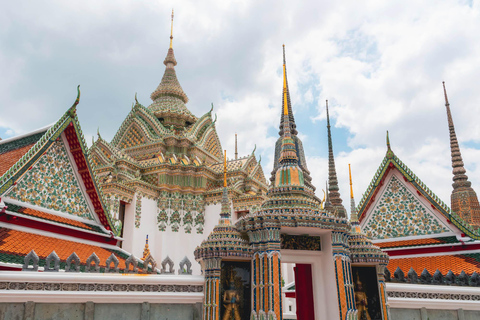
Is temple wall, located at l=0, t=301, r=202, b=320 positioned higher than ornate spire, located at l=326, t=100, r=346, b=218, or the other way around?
ornate spire, located at l=326, t=100, r=346, b=218

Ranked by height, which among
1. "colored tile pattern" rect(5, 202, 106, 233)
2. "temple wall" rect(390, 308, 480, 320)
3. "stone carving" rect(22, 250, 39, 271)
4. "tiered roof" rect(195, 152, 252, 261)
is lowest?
"temple wall" rect(390, 308, 480, 320)

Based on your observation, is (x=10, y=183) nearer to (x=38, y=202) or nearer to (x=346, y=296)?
(x=38, y=202)

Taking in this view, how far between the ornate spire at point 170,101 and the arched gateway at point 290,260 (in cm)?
1734

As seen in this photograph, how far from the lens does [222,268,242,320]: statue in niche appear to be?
271 inches

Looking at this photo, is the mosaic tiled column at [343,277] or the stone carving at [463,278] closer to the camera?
the mosaic tiled column at [343,277]

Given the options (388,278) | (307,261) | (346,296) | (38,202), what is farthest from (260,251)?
(38,202)

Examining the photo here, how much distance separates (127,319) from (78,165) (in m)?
5.16

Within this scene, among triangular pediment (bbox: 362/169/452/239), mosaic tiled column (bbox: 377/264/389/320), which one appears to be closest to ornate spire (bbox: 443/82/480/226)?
triangular pediment (bbox: 362/169/452/239)

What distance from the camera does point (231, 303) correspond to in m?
6.95

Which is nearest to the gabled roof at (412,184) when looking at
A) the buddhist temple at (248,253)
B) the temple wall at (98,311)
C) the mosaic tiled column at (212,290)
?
the buddhist temple at (248,253)

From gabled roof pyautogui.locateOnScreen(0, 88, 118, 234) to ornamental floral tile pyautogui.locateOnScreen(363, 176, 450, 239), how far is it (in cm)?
774

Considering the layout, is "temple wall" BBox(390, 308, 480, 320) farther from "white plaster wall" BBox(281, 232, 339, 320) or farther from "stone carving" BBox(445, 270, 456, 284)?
"white plaster wall" BBox(281, 232, 339, 320)

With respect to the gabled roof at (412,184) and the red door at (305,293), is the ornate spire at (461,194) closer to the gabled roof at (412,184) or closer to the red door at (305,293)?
the gabled roof at (412,184)

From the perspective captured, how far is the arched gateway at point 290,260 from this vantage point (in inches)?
271
